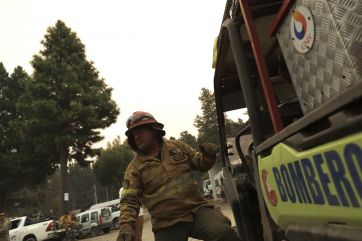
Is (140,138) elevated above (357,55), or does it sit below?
above

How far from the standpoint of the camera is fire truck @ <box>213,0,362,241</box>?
1558mm

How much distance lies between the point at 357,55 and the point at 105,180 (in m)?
54.4

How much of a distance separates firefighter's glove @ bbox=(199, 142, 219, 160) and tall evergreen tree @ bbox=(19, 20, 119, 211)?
83.1 feet

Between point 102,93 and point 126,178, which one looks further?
point 102,93

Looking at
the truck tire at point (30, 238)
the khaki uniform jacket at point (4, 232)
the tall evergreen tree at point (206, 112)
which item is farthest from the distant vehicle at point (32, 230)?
the tall evergreen tree at point (206, 112)

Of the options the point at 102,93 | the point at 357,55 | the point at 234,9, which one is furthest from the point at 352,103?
the point at 102,93

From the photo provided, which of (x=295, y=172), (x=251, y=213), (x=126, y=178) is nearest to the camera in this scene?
(x=295, y=172)

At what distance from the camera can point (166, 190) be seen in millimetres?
3855

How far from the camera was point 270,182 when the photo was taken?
239 centimetres

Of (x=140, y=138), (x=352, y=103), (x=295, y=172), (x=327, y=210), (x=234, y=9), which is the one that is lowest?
(x=327, y=210)

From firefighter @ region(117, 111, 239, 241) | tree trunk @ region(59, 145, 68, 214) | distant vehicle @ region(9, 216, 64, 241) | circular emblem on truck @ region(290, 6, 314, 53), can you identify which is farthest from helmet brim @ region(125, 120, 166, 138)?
tree trunk @ region(59, 145, 68, 214)

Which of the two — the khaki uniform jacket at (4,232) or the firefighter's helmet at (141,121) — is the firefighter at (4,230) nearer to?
the khaki uniform jacket at (4,232)

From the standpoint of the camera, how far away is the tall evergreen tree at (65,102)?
2847 cm

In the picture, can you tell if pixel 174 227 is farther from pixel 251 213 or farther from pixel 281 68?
pixel 281 68
